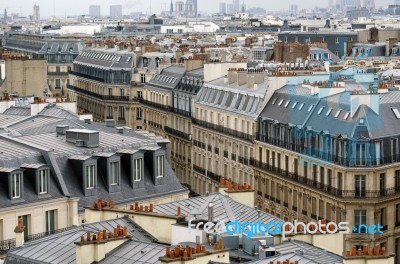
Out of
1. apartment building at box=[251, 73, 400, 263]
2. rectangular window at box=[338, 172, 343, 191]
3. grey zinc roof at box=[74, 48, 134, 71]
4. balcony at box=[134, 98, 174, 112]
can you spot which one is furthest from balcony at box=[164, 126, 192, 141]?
rectangular window at box=[338, 172, 343, 191]

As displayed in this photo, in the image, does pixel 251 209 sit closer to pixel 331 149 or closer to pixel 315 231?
pixel 315 231

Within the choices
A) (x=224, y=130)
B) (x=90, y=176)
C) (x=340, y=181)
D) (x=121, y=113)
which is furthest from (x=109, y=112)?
(x=90, y=176)

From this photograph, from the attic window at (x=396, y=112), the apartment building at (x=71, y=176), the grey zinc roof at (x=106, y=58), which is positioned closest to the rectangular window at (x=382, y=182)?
the attic window at (x=396, y=112)

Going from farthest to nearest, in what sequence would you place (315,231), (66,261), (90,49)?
(90,49) < (315,231) < (66,261)

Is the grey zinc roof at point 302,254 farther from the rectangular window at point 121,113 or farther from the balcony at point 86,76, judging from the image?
the balcony at point 86,76

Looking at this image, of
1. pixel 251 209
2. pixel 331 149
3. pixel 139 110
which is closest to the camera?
pixel 251 209

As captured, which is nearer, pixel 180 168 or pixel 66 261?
pixel 66 261

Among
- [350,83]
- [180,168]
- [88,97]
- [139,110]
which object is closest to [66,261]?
[350,83]

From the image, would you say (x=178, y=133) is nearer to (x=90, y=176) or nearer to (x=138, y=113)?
(x=138, y=113)
